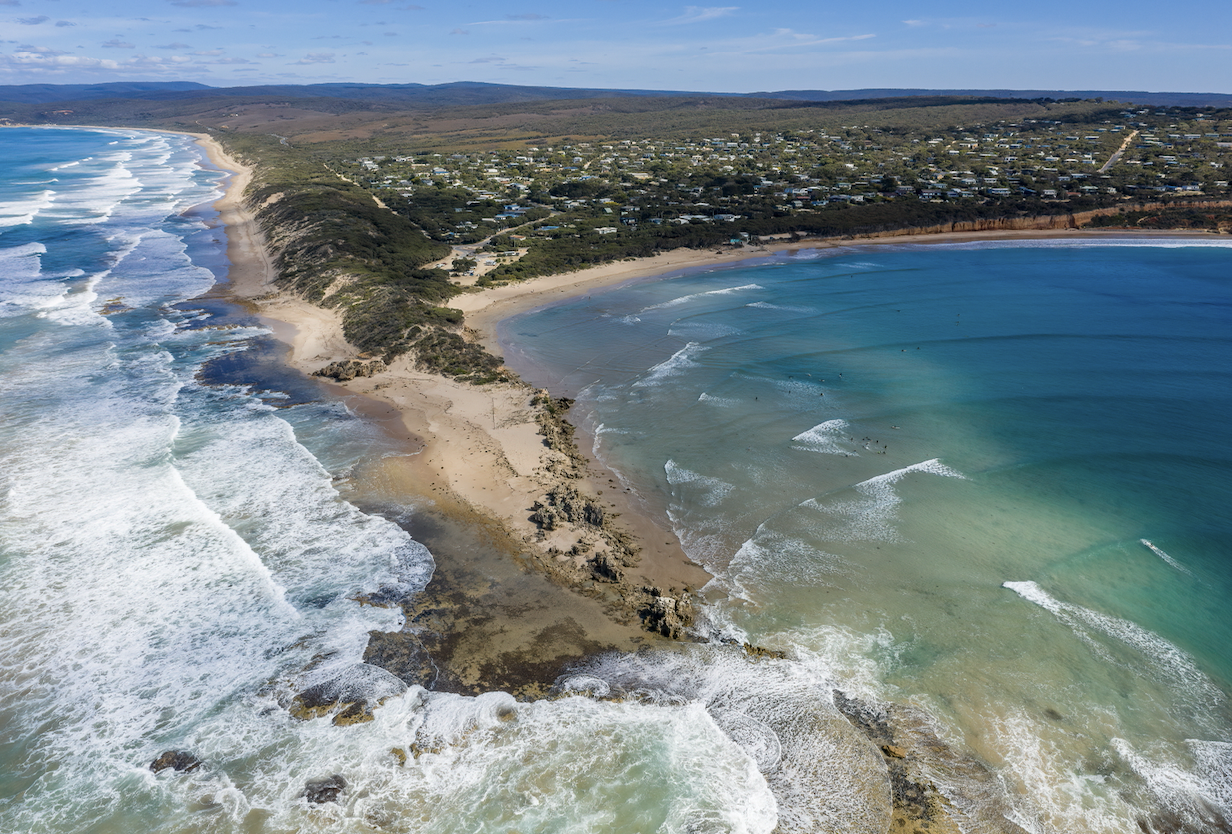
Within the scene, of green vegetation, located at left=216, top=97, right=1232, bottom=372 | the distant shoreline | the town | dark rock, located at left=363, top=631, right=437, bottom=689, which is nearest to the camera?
dark rock, located at left=363, top=631, right=437, bottom=689

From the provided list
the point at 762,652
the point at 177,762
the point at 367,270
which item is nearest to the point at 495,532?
the point at 762,652

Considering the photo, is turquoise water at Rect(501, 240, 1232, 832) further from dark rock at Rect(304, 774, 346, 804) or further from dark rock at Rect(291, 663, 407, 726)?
dark rock at Rect(304, 774, 346, 804)

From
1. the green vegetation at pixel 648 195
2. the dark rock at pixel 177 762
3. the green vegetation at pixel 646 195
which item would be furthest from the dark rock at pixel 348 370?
the dark rock at pixel 177 762

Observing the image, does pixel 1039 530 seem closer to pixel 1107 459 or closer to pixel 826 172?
pixel 1107 459

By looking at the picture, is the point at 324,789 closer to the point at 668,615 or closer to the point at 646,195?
the point at 668,615

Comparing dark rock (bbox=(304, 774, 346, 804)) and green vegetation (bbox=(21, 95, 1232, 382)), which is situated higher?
green vegetation (bbox=(21, 95, 1232, 382))

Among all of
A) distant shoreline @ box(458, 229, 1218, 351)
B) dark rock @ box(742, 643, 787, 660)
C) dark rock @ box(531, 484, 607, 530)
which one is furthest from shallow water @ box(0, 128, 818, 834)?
distant shoreline @ box(458, 229, 1218, 351)

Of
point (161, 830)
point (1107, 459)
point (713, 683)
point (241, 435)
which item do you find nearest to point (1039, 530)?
point (1107, 459)

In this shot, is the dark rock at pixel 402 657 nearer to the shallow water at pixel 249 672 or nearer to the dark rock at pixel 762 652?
the shallow water at pixel 249 672
